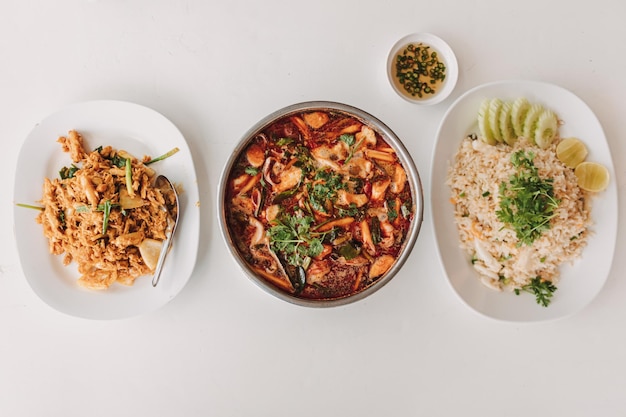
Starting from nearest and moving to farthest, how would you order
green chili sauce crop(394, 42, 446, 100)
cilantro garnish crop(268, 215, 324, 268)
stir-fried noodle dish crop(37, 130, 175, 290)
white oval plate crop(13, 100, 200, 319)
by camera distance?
cilantro garnish crop(268, 215, 324, 268) < stir-fried noodle dish crop(37, 130, 175, 290) < white oval plate crop(13, 100, 200, 319) < green chili sauce crop(394, 42, 446, 100)

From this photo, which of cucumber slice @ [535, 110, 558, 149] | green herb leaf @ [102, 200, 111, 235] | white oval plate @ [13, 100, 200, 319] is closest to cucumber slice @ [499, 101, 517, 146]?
cucumber slice @ [535, 110, 558, 149]

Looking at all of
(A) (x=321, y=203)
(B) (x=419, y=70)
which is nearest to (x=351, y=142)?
(A) (x=321, y=203)

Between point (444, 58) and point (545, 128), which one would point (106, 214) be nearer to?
point (444, 58)

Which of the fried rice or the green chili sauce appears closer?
the fried rice

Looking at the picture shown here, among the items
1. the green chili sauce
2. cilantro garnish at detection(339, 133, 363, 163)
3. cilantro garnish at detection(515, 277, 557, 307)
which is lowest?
cilantro garnish at detection(515, 277, 557, 307)

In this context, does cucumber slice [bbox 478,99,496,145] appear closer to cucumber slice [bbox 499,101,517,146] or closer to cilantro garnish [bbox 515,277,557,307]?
cucumber slice [bbox 499,101,517,146]

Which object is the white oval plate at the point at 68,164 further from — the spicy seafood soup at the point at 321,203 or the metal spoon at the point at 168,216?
the spicy seafood soup at the point at 321,203

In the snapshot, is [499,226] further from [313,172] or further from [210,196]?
[210,196]
